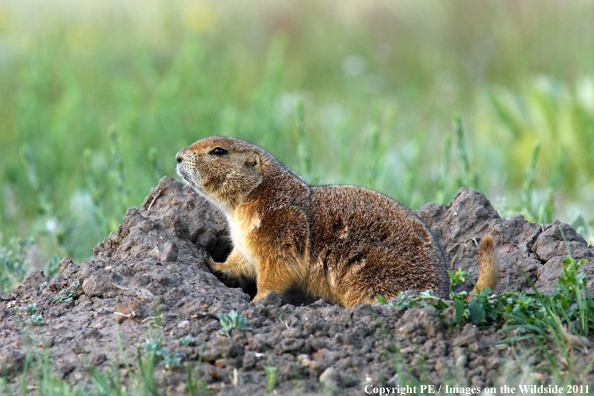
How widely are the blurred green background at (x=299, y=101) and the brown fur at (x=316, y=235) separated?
1.40m

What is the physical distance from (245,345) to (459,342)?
3.38ft

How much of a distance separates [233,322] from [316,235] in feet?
3.29

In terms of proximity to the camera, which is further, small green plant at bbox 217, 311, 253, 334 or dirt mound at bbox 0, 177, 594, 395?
small green plant at bbox 217, 311, 253, 334

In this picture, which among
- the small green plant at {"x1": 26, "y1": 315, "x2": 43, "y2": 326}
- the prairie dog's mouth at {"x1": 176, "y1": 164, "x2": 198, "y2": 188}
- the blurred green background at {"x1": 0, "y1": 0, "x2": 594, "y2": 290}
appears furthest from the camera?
the blurred green background at {"x1": 0, "y1": 0, "x2": 594, "y2": 290}

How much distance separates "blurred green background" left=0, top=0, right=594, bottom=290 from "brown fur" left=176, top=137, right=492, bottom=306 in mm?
1400

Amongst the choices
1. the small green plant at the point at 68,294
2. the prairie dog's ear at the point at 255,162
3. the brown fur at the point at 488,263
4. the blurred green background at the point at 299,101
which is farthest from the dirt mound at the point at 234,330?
the blurred green background at the point at 299,101

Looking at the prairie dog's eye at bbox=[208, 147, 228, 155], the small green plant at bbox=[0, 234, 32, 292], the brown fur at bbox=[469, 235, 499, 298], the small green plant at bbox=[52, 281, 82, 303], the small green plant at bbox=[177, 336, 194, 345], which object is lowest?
the small green plant at bbox=[177, 336, 194, 345]

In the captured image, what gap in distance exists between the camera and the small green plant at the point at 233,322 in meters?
3.06

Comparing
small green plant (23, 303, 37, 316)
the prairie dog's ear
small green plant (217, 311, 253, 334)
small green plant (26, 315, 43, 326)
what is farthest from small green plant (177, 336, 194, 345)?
the prairie dog's ear

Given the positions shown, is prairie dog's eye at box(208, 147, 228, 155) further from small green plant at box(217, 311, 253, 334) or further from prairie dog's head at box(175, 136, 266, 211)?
small green plant at box(217, 311, 253, 334)

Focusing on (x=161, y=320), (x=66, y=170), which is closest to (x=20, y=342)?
(x=161, y=320)

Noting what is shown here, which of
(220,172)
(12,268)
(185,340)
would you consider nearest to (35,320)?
(185,340)

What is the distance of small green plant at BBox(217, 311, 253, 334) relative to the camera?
306 centimetres

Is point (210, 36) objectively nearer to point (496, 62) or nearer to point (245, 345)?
point (496, 62)
